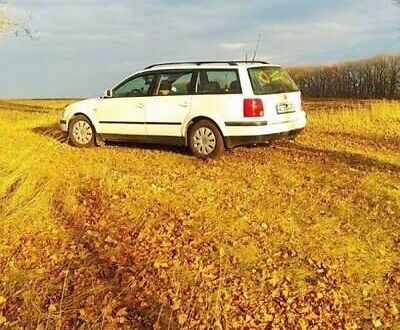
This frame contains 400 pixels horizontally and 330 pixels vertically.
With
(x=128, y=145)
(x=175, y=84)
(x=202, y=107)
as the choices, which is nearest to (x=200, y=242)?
(x=202, y=107)

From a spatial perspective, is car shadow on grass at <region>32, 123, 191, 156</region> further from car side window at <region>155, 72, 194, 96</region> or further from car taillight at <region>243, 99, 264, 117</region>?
car taillight at <region>243, 99, 264, 117</region>

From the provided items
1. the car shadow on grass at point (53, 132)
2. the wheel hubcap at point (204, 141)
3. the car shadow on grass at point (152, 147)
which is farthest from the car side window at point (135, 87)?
the car shadow on grass at point (53, 132)

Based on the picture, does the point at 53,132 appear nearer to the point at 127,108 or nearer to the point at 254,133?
the point at 127,108

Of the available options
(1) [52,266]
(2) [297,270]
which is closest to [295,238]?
(2) [297,270]

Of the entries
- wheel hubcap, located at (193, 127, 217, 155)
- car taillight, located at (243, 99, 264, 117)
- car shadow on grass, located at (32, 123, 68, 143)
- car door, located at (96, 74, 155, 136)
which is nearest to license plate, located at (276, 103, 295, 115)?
car taillight, located at (243, 99, 264, 117)

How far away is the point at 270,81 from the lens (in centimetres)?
1091

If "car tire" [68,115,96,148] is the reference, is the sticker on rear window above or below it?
above

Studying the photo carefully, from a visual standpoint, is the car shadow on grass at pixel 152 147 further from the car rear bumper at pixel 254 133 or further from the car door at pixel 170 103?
the car rear bumper at pixel 254 133

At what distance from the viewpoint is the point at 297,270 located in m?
6.11

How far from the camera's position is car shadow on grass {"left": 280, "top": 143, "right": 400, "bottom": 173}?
9.91 metres

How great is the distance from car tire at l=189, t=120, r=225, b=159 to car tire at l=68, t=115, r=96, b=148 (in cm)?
261

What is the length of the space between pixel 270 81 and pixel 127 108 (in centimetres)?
297

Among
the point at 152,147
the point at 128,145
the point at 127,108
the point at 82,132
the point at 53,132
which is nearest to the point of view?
the point at 127,108

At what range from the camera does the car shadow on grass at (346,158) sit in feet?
32.5
